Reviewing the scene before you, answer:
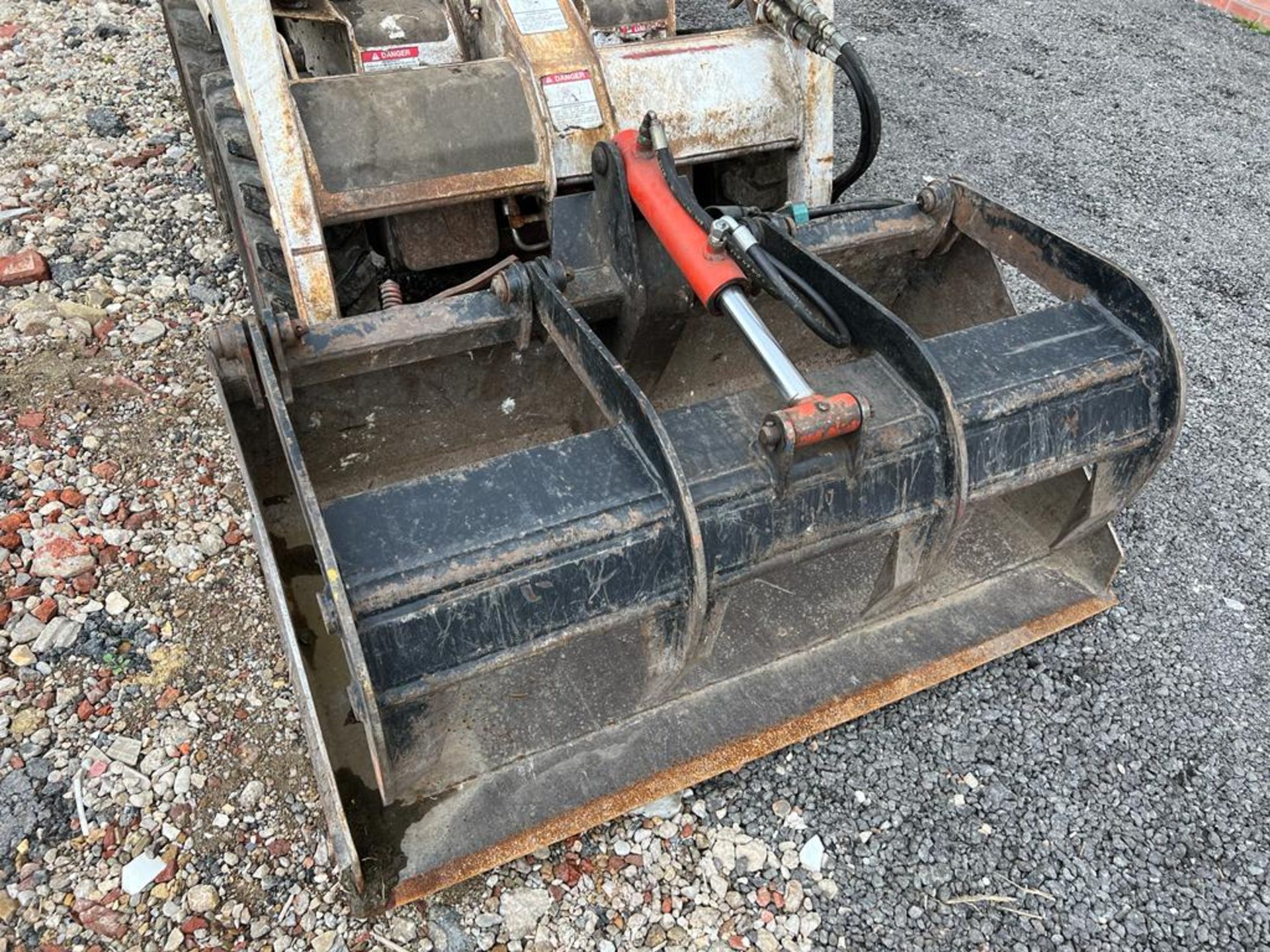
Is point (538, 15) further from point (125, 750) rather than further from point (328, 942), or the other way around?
point (328, 942)

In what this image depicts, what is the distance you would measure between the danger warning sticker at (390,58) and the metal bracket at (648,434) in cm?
Result: 82

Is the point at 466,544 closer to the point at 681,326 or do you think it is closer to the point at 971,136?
the point at 681,326

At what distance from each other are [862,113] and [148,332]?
7.33ft

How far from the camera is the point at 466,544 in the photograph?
158 cm

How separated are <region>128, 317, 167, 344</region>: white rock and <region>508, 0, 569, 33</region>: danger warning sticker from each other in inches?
62.0

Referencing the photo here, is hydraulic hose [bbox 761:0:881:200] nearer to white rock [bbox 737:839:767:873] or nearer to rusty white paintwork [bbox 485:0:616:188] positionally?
rusty white paintwork [bbox 485:0:616:188]

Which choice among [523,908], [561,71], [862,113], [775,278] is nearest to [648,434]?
[775,278]

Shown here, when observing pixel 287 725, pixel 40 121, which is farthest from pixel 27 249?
pixel 287 725

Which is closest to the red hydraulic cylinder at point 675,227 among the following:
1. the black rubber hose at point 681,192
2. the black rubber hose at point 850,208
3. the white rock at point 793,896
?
the black rubber hose at point 681,192

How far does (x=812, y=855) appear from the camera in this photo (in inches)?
77.9

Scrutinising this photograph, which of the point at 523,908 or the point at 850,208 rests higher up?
the point at 850,208

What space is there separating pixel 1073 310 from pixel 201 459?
222cm

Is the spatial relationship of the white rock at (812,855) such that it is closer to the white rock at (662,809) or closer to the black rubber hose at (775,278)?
the white rock at (662,809)

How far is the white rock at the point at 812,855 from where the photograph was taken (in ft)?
6.44
